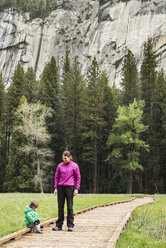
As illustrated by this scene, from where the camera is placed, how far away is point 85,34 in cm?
8881

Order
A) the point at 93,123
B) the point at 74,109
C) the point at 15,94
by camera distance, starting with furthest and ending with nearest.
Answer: the point at 15,94 → the point at 74,109 → the point at 93,123

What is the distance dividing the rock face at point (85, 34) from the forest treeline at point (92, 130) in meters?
27.0

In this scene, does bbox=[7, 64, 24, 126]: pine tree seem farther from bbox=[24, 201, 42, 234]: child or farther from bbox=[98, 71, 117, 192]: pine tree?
bbox=[24, 201, 42, 234]: child

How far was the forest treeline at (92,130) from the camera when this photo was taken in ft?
121

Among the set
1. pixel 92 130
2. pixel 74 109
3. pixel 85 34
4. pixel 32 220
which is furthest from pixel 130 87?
pixel 85 34

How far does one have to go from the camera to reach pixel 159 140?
41219 mm

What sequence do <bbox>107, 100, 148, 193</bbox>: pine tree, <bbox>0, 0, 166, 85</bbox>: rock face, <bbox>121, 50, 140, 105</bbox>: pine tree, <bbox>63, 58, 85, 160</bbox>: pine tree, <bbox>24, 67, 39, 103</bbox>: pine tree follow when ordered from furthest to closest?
<bbox>0, 0, 166, 85</bbox>: rock face, <bbox>24, 67, 39, 103</bbox>: pine tree, <bbox>121, 50, 140, 105</bbox>: pine tree, <bbox>63, 58, 85, 160</bbox>: pine tree, <bbox>107, 100, 148, 193</bbox>: pine tree

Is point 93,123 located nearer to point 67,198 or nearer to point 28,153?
point 28,153

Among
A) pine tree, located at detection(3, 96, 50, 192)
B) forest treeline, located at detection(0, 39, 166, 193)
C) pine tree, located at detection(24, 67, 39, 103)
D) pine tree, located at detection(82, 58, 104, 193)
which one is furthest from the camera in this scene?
pine tree, located at detection(24, 67, 39, 103)

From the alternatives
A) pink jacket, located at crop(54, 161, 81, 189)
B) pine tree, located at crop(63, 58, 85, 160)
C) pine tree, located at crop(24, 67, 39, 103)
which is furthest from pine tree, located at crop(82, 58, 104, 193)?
pink jacket, located at crop(54, 161, 81, 189)

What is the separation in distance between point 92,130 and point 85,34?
185 ft

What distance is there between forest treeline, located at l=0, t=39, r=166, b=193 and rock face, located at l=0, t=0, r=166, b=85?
88.5ft

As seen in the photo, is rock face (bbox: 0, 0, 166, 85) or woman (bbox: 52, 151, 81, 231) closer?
woman (bbox: 52, 151, 81, 231)

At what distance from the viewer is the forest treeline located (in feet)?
121
